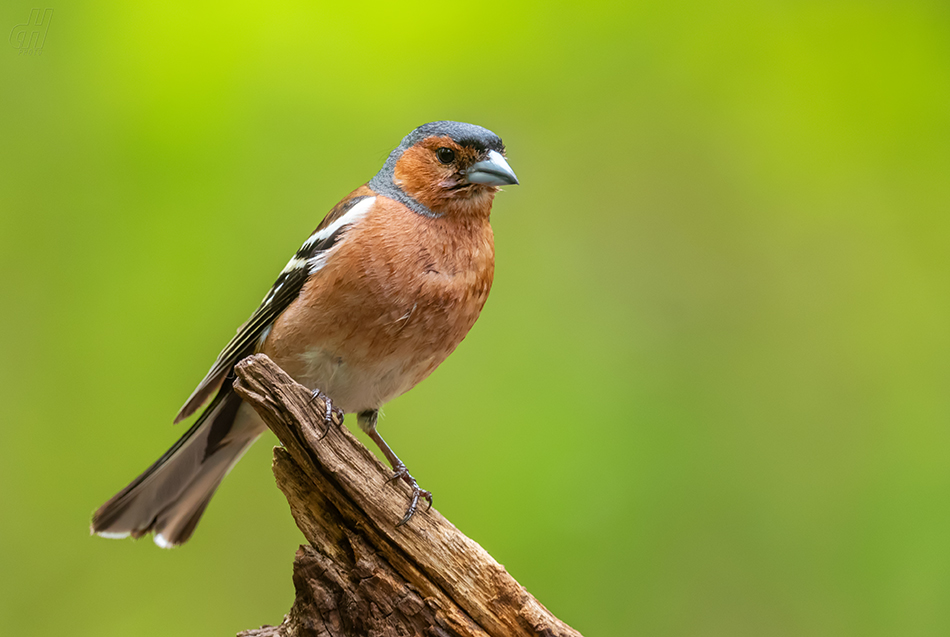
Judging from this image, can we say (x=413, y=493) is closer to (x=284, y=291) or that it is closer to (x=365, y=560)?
(x=365, y=560)

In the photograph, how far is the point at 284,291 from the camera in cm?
300

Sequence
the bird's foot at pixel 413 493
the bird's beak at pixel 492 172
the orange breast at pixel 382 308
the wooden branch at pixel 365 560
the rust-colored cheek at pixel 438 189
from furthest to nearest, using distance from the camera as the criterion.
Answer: the rust-colored cheek at pixel 438 189, the bird's beak at pixel 492 172, the orange breast at pixel 382 308, the bird's foot at pixel 413 493, the wooden branch at pixel 365 560

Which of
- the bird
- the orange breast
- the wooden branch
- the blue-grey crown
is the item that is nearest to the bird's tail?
the bird

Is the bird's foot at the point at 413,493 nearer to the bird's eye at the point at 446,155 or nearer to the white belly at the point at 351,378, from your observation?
the white belly at the point at 351,378

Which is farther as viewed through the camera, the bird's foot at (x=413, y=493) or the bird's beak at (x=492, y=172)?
the bird's beak at (x=492, y=172)

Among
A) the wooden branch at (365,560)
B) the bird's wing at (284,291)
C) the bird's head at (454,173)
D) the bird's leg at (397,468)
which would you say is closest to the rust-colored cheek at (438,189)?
the bird's head at (454,173)

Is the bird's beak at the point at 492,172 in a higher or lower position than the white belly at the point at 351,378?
higher

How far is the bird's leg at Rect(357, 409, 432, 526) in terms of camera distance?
8.36 feet

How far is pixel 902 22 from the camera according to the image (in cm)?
445

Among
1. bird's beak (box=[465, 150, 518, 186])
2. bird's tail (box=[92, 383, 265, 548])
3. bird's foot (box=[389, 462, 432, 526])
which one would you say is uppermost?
bird's beak (box=[465, 150, 518, 186])

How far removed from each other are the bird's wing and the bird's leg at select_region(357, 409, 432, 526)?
19.4 inches

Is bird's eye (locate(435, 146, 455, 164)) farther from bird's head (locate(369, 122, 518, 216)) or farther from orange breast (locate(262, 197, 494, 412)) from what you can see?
orange breast (locate(262, 197, 494, 412))

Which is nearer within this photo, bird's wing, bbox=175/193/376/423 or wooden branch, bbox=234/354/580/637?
wooden branch, bbox=234/354/580/637

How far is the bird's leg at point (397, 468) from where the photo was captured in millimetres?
2549
